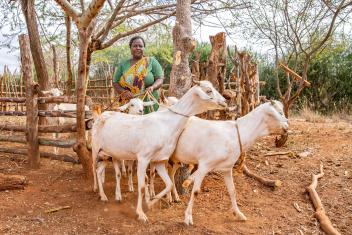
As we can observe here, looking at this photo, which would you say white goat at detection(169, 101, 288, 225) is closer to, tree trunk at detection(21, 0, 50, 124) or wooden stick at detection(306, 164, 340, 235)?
wooden stick at detection(306, 164, 340, 235)

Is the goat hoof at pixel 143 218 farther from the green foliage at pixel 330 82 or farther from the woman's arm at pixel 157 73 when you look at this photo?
the green foliage at pixel 330 82

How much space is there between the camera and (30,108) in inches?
261

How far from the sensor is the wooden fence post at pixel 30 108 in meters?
6.62

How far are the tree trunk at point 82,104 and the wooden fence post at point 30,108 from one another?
1272 mm

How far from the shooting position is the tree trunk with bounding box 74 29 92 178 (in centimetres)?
553

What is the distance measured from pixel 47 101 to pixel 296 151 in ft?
15.8

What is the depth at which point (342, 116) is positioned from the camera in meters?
13.5

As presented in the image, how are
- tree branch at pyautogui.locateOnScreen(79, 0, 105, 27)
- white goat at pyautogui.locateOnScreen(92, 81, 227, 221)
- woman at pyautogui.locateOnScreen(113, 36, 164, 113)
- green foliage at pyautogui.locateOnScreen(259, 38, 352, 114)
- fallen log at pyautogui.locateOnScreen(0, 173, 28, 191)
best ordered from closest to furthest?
1. white goat at pyautogui.locateOnScreen(92, 81, 227, 221)
2. tree branch at pyautogui.locateOnScreen(79, 0, 105, 27)
3. fallen log at pyautogui.locateOnScreen(0, 173, 28, 191)
4. woman at pyautogui.locateOnScreen(113, 36, 164, 113)
5. green foliage at pyautogui.locateOnScreen(259, 38, 352, 114)

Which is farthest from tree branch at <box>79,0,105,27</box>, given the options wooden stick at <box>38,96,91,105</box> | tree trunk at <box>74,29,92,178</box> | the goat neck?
the goat neck

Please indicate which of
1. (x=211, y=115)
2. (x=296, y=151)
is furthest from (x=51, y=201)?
(x=296, y=151)

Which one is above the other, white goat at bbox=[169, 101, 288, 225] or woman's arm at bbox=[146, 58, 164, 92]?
woman's arm at bbox=[146, 58, 164, 92]

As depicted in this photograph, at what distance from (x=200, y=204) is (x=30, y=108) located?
3.42 meters

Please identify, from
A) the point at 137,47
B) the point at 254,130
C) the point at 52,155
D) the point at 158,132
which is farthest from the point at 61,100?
the point at 254,130

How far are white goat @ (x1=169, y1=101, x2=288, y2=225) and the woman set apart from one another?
45.7 inches
